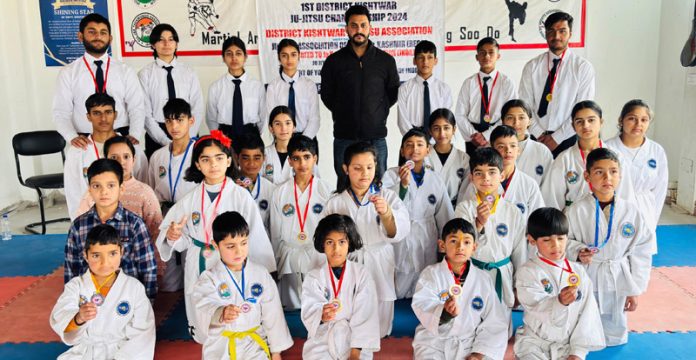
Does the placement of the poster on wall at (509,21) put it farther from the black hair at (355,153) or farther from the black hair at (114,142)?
the black hair at (114,142)

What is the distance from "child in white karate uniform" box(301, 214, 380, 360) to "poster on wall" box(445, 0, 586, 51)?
4225 millimetres

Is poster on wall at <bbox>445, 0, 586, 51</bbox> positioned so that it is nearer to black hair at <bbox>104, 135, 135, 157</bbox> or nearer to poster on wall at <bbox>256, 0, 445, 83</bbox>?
poster on wall at <bbox>256, 0, 445, 83</bbox>

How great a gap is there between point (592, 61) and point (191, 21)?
184 inches

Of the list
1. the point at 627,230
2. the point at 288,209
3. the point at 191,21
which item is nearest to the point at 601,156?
the point at 627,230

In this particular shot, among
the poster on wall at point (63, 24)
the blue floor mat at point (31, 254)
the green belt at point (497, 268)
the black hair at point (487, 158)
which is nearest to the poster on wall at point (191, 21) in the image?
the poster on wall at point (63, 24)

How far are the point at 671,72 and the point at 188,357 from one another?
6030mm

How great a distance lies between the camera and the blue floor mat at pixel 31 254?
5.04 m

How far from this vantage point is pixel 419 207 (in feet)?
13.7

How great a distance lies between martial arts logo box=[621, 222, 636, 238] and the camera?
3.47 meters

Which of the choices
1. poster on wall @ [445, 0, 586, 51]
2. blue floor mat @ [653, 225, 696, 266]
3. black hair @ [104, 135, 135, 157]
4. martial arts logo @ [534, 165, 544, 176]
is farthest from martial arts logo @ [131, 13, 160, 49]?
blue floor mat @ [653, 225, 696, 266]

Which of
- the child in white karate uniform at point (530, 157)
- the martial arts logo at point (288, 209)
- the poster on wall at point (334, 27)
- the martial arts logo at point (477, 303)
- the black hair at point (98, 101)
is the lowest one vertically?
the martial arts logo at point (477, 303)

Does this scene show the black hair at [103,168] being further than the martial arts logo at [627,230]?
Yes

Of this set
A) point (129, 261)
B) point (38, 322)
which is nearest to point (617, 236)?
point (129, 261)

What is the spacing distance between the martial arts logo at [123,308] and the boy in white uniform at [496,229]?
2.00m
